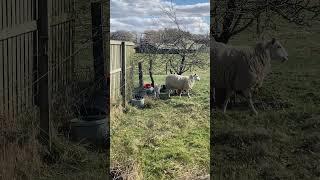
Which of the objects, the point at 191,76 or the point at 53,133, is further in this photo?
the point at 53,133

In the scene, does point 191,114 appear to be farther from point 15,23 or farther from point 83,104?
point 15,23

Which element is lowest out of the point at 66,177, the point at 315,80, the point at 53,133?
the point at 66,177

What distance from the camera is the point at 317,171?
5.00m

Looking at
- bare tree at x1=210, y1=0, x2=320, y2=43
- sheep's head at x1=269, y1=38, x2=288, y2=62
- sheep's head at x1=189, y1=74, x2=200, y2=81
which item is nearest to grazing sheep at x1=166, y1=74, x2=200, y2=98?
sheep's head at x1=189, y1=74, x2=200, y2=81

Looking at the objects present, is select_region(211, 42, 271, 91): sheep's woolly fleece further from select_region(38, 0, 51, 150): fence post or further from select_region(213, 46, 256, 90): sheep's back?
select_region(38, 0, 51, 150): fence post

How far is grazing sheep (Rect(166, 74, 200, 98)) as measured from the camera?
454cm

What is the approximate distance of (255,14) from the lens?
5.18m

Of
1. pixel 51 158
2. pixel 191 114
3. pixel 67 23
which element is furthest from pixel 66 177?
pixel 67 23

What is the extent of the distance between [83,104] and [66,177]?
1.03 meters

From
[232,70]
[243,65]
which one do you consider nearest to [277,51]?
[243,65]

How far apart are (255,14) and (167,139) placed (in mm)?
1554

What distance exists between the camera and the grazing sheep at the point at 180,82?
454 centimetres

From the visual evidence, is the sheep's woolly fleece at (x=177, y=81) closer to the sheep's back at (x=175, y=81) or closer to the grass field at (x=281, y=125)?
the sheep's back at (x=175, y=81)

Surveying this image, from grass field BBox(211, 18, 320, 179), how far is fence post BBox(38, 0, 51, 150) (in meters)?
1.67
